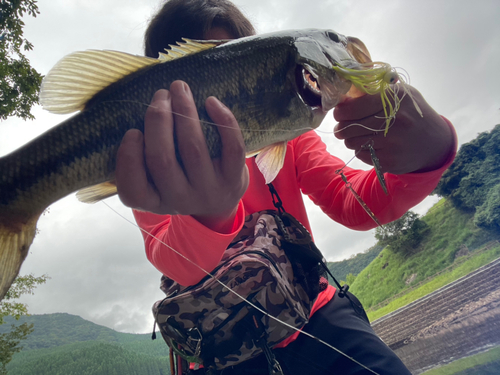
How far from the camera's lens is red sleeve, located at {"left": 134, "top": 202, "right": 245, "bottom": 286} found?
1071mm

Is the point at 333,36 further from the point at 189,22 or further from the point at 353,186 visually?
the point at 189,22

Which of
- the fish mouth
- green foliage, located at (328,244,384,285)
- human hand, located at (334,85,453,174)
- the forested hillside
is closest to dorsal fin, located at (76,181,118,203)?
the fish mouth

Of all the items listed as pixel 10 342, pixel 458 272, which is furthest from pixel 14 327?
pixel 458 272

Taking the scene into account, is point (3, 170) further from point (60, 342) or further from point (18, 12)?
point (60, 342)

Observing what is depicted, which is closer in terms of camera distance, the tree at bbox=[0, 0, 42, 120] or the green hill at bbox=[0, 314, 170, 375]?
the tree at bbox=[0, 0, 42, 120]

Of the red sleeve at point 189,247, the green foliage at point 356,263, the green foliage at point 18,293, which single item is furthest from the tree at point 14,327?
the green foliage at point 356,263

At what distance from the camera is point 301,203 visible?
2.12 metres

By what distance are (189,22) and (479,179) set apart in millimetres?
16155

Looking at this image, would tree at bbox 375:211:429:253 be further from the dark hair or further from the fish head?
the fish head

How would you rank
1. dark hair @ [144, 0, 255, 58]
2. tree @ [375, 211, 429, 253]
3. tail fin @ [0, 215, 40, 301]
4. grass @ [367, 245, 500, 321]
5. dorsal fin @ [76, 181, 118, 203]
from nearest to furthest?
tail fin @ [0, 215, 40, 301] < dorsal fin @ [76, 181, 118, 203] < dark hair @ [144, 0, 255, 58] < grass @ [367, 245, 500, 321] < tree @ [375, 211, 429, 253]

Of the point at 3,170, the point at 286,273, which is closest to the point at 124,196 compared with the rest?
the point at 3,170

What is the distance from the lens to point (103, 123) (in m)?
0.88

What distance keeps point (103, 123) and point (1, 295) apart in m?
0.56

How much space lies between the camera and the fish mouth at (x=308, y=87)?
1109 mm
